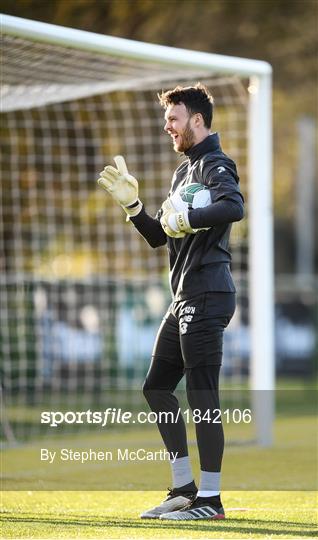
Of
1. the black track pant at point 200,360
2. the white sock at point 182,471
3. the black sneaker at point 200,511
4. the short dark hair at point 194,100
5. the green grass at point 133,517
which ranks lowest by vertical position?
the green grass at point 133,517

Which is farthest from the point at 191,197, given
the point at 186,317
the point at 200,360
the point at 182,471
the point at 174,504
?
the point at 174,504

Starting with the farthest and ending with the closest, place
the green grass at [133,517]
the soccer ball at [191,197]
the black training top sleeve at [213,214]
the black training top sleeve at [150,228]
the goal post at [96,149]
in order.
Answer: the goal post at [96,149] → the black training top sleeve at [150,228] → the soccer ball at [191,197] → the black training top sleeve at [213,214] → the green grass at [133,517]

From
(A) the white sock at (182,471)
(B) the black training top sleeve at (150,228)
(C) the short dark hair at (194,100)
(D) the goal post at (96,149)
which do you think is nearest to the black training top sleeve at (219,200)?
(C) the short dark hair at (194,100)

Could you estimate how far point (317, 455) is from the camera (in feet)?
34.4

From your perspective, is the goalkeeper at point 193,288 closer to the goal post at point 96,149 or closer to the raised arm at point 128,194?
the raised arm at point 128,194

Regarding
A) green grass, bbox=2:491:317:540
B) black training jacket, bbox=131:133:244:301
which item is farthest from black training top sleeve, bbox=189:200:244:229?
green grass, bbox=2:491:317:540

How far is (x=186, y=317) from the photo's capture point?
6.35 m

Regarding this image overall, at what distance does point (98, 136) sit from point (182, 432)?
1095 cm

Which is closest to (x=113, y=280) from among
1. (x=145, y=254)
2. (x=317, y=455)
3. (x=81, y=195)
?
(x=145, y=254)

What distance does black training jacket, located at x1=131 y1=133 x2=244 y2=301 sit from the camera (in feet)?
20.4

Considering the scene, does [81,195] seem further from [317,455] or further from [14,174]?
[317,455]

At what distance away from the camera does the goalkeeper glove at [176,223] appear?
20.3 feet

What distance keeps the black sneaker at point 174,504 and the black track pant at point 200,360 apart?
0.69 feet

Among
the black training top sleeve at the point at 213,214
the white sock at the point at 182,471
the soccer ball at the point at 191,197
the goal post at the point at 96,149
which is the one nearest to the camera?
the black training top sleeve at the point at 213,214
